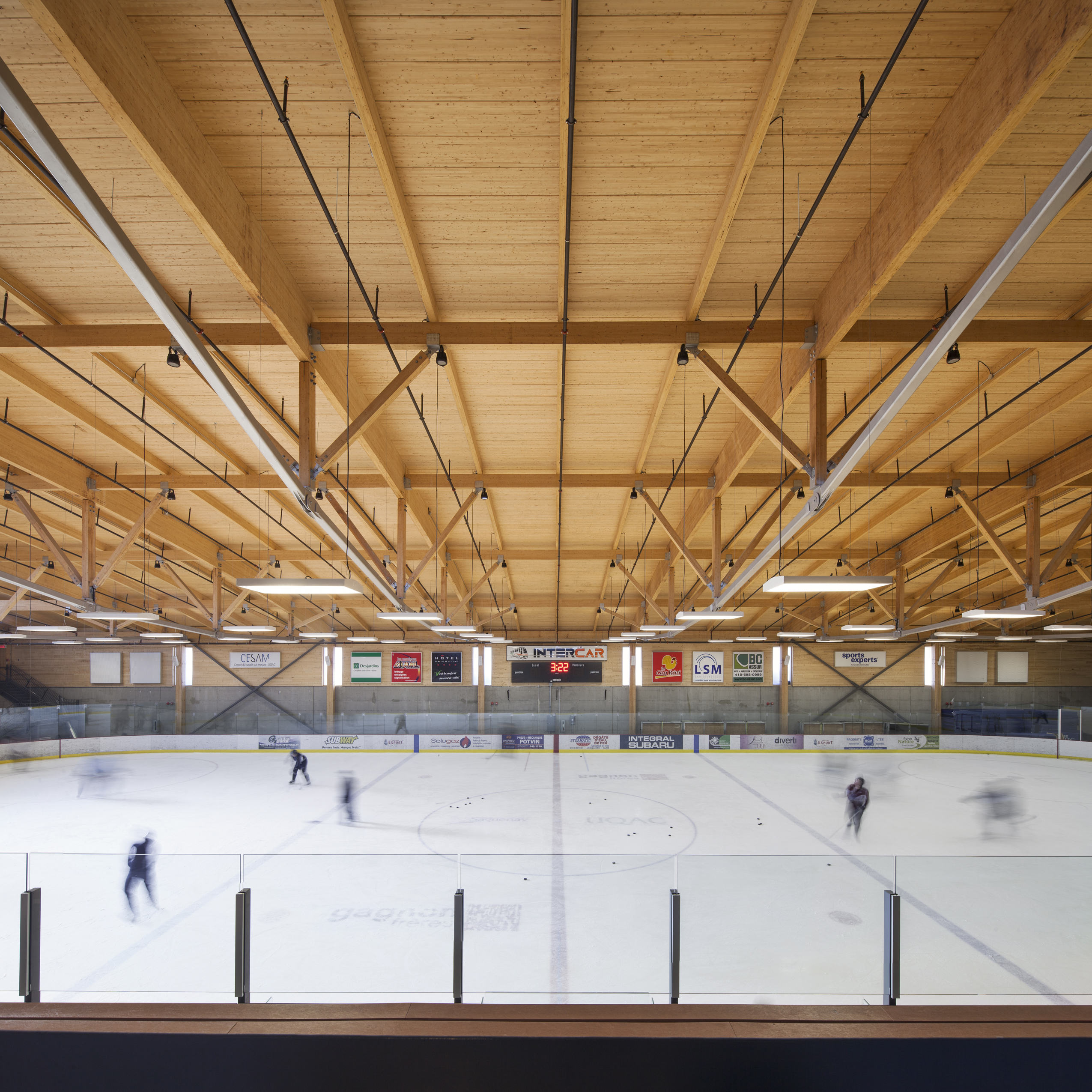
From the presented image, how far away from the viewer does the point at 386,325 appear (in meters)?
9.46

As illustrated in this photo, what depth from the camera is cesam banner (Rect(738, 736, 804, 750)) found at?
30.8 metres

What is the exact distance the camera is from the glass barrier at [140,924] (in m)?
6.05

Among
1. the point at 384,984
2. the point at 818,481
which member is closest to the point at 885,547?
the point at 818,481

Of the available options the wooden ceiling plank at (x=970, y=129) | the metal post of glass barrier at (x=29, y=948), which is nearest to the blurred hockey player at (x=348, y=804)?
the metal post of glass barrier at (x=29, y=948)

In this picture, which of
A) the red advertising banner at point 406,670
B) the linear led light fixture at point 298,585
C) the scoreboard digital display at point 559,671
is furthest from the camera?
the red advertising banner at point 406,670

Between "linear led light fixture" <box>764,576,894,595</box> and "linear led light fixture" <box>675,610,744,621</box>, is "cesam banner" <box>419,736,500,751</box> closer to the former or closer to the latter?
"linear led light fixture" <box>675,610,744,621</box>

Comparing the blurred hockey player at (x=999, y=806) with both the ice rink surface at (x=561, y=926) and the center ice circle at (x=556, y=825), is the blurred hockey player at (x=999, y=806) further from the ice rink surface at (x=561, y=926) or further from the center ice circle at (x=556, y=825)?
the ice rink surface at (x=561, y=926)

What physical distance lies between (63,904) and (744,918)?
250 inches

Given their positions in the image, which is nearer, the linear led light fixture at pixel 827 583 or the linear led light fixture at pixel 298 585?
the linear led light fixture at pixel 298 585

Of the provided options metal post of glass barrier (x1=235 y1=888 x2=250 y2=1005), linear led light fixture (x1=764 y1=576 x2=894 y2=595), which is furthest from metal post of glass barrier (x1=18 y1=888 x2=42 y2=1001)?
linear led light fixture (x1=764 y1=576 x2=894 y2=595)

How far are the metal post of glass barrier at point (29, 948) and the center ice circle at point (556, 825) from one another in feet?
22.8

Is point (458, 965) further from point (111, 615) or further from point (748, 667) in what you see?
point (748, 667)

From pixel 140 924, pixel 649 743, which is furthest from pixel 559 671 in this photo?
pixel 140 924

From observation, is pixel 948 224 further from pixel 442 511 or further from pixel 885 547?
pixel 885 547
